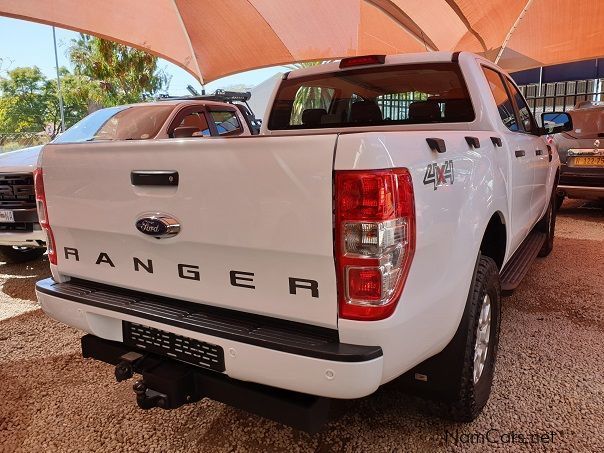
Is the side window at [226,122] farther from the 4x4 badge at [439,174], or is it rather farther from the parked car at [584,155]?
the 4x4 badge at [439,174]

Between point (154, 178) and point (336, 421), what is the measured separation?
4.96 ft

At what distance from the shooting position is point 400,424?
240 cm

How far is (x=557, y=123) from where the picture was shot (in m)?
4.60

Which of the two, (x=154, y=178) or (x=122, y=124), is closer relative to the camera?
(x=154, y=178)

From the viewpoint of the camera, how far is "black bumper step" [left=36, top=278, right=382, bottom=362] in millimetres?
1570

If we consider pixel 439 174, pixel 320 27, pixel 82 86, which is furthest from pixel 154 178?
pixel 82 86

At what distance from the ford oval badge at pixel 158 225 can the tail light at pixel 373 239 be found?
72cm

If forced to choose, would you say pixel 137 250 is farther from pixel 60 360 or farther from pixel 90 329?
pixel 60 360

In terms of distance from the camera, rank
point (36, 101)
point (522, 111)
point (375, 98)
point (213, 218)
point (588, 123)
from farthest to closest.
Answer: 1. point (36, 101)
2. point (588, 123)
3. point (522, 111)
4. point (375, 98)
5. point (213, 218)

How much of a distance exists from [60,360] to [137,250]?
1.78 meters

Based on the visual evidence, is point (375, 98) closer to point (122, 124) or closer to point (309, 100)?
point (309, 100)

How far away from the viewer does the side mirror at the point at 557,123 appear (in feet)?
14.4

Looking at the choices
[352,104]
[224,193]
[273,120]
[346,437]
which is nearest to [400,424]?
[346,437]

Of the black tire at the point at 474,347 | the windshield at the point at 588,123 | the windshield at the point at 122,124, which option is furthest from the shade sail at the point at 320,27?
the black tire at the point at 474,347
